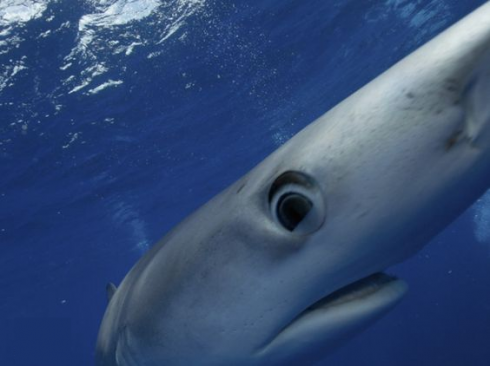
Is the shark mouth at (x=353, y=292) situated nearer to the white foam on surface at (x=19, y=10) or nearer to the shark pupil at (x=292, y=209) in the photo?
the shark pupil at (x=292, y=209)

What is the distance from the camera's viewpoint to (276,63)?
1659 cm

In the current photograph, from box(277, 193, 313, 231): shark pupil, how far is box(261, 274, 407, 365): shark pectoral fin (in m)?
0.45

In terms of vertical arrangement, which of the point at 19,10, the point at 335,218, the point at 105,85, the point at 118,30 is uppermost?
the point at 19,10

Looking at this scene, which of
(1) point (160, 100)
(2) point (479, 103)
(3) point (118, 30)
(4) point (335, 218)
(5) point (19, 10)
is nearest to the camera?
(2) point (479, 103)

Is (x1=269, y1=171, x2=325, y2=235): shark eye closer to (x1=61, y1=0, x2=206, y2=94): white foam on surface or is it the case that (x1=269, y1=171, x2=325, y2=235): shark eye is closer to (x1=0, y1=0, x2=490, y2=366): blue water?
(x1=0, y1=0, x2=490, y2=366): blue water

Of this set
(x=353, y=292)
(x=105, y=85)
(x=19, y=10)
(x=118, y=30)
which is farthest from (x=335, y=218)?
(x=105, y=85)

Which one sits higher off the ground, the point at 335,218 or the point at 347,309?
the point at 335,218

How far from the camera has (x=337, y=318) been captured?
2.00m

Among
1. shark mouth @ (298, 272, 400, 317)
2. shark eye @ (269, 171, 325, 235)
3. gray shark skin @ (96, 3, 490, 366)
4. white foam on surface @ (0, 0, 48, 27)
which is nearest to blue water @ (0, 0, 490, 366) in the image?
white foam on surface @ (0, 0, 48, 27)

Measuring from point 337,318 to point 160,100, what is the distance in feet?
46.4

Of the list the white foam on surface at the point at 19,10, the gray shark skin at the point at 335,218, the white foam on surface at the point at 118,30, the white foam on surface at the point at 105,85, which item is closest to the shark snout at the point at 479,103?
the gray shark skin at the point at 335,218

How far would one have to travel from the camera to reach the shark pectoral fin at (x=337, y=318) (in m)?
1.99

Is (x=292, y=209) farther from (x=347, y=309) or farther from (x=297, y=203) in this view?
(x=347, y=309)

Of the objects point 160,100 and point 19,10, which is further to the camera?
point 160,100
